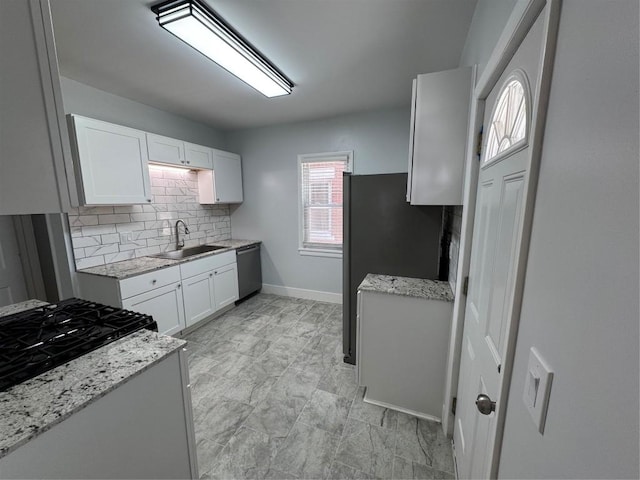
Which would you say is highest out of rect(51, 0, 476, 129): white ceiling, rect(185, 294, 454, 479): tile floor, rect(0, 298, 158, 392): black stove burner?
rect(51, 0, 476, 129): white ceiling

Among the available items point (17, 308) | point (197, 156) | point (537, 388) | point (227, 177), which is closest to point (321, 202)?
point (227, 177)

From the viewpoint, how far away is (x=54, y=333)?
3.59 ft

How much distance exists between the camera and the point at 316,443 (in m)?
1.59

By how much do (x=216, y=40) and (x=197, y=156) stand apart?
178cm

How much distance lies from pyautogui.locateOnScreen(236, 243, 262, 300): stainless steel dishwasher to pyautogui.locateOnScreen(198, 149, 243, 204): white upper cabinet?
0.79 meters

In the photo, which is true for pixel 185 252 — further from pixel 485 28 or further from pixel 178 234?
pixel 485 28

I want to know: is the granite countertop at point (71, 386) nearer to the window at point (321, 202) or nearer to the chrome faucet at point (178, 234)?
the chrome faucet at point (178, 234)

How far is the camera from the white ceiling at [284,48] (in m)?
1.46

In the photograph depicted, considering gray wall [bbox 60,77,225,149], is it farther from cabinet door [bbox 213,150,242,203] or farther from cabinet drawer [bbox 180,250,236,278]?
cabinet drawer [bbox 180,250,236,278]

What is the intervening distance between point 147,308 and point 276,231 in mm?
1960

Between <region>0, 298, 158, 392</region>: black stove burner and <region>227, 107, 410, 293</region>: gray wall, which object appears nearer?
<region>0, 298, 158, 392</region>: black stove burner

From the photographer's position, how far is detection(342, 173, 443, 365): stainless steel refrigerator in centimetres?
190

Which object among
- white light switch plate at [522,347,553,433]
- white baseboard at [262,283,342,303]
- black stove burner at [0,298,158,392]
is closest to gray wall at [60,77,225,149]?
black stove burner at [0,298,158,392]

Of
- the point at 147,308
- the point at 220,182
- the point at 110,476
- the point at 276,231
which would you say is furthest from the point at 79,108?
the point at 110,476
